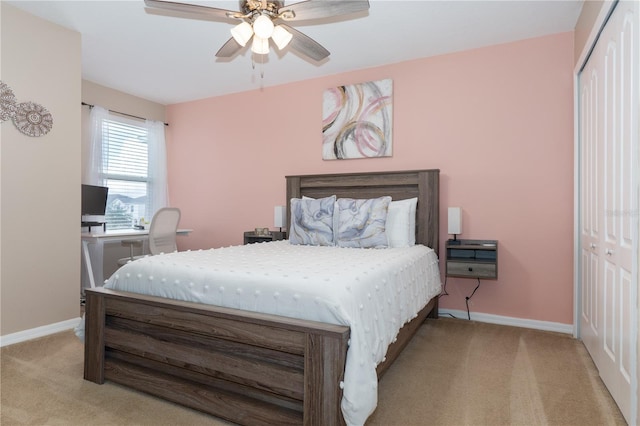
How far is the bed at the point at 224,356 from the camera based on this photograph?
1541 millimetres

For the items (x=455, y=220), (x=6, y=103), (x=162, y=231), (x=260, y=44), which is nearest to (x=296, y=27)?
(x=260, y=44)

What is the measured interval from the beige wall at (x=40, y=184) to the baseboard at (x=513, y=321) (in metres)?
3.46

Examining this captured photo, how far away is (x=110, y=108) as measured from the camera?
4.72 metres

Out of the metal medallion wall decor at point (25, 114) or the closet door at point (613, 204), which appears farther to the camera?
the metal medallion wall decor at point (25, 114)

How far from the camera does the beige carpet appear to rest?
185 cm

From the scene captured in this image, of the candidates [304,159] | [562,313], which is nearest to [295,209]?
[304,159]

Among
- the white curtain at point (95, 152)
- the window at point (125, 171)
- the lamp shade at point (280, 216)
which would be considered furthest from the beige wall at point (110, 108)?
the lamp shade at point (280, 216)

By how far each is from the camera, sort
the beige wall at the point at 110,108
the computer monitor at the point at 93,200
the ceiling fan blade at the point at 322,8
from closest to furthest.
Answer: the ceiling fan blade at the point at 322,8
the computer monitor at the point at 93,200
the beige wall at the point at 110,108

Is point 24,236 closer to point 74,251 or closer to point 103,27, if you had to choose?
point 74,251

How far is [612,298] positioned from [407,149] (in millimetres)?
2220

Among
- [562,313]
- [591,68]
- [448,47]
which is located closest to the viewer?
[591,68]

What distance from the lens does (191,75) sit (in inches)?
171

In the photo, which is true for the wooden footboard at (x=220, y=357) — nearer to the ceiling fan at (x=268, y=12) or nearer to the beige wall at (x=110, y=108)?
the ceiling fan at (x=268, y=12)

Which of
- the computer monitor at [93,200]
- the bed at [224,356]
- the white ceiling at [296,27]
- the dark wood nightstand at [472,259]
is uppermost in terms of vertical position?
the white ceiling at [296,27]
